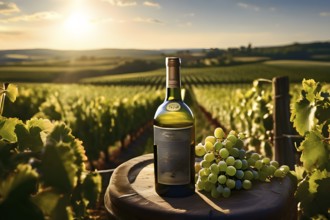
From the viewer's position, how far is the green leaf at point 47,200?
4.47 ft

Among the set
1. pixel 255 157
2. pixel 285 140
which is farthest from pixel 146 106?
pixel 255 157

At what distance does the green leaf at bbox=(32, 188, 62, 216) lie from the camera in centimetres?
136

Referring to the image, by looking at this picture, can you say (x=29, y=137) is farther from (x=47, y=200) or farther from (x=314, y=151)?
(x=314, y=151)

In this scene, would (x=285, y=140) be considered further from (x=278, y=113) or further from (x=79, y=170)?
(x=79, y=170)

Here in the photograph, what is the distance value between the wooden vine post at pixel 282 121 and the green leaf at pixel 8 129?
313 centimetres

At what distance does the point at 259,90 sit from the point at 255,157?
442cm

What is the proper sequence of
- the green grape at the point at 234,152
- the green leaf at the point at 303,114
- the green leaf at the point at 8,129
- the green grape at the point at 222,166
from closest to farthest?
the green leaf at the point at 8,129
the green grape at the point at 222,166
the green grape at the point at 234,152
the green leaf at the point at 303,114

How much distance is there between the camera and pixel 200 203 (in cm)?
228

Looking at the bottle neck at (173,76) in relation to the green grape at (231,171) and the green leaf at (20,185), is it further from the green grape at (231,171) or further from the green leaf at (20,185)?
the green leaf at (20,185)

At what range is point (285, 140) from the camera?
15.4 ft

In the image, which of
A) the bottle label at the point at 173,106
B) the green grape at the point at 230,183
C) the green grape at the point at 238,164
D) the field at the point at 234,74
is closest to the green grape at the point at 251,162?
the green grape at the point at 238,164

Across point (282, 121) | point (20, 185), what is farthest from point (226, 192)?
point (282, 121)

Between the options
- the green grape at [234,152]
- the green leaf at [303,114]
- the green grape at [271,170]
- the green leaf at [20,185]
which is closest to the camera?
the green leaf at [20,185]

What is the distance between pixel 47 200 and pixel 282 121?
12.0 feet
